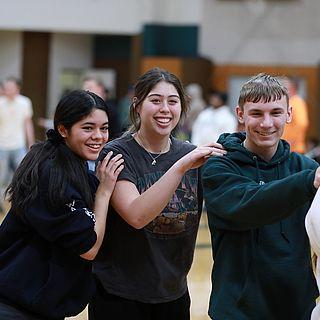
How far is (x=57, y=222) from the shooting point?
133 inches

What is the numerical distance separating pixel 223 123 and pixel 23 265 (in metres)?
9.06

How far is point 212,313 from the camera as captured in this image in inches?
134

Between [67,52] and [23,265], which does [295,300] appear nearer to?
[23,265]

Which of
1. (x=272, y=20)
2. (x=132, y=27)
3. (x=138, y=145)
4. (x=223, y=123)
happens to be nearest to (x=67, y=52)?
(x=132, y=27)

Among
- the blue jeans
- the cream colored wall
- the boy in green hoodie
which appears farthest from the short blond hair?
the cream colored wall

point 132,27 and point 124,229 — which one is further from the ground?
point 132,27

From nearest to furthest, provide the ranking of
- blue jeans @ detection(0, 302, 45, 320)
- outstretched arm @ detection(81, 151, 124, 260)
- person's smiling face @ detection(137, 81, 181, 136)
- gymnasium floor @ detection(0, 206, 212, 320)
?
blue jeans @ detection(0, 302, 45, 320) → outstretched arm @ detection(81, 151, 124, 260) → person's smiling face @ detection(137, 81, 181, 136) → gymnasium floor @ detection(0, 206, 212, 320)

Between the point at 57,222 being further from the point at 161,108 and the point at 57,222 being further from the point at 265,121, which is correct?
the point at 265,121

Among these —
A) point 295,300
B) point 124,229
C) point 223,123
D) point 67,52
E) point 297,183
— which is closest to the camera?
point 297,183

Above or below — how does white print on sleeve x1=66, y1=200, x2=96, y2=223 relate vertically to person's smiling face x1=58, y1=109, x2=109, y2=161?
below

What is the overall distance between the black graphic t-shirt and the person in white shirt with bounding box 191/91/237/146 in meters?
8.34

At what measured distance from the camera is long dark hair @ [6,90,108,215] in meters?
3.44

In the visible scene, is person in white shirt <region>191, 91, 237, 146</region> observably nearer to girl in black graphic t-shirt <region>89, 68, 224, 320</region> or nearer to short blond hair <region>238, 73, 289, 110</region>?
girl in black graphic t-shirt <region>89, 68, 224, 320</region>

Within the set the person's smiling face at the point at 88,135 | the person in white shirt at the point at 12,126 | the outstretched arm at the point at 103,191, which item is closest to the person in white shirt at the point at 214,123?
the person in white shirt at the point at 12,126
